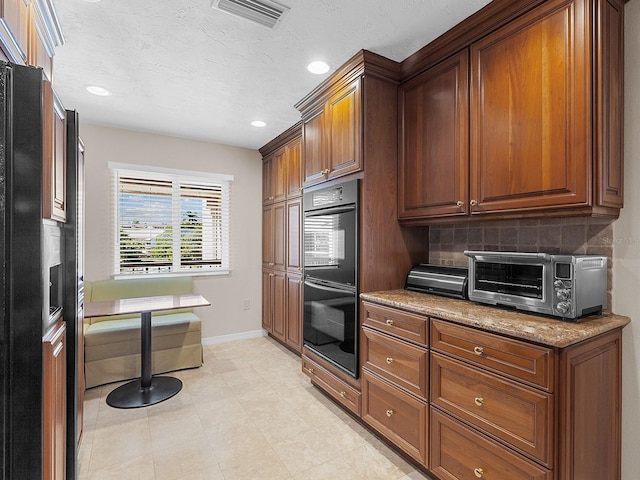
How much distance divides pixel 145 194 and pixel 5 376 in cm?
322

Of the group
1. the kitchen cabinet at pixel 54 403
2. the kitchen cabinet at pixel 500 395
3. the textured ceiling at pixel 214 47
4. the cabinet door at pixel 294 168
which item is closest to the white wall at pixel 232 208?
the textured ceiling at pixel 214 47

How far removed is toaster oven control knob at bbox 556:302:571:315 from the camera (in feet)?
4.80

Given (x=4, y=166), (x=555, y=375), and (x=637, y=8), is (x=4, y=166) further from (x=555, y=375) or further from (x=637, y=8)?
(x=637, y=8)

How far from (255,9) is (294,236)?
2.23 metres

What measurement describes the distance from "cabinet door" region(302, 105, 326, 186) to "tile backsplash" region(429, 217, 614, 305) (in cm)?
104

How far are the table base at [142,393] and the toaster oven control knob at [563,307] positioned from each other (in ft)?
9.37

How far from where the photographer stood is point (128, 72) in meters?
2.46

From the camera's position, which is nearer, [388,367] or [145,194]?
[388,367]

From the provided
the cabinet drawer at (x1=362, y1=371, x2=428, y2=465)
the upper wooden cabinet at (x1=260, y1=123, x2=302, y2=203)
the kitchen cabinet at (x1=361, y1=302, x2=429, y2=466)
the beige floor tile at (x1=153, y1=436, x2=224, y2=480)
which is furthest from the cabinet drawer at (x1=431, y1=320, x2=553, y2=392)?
the upper wooden cabinet at (x1=260, y1=123, x2=302, y2=203)

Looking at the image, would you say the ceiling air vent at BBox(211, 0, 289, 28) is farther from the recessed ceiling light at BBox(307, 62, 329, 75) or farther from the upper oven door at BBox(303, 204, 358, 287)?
the upper oven door at BBox(303, 204, 358, 287)

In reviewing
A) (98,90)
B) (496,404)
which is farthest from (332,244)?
(98,90)

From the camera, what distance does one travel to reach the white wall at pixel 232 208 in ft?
11.8

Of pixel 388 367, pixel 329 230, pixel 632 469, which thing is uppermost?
pixel 329 230

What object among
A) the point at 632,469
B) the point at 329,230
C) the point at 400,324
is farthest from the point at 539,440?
the point at 329,230
